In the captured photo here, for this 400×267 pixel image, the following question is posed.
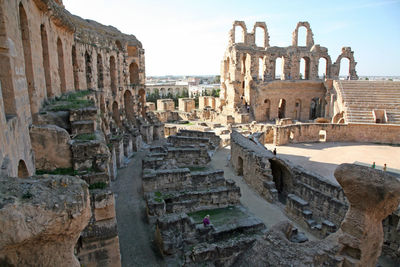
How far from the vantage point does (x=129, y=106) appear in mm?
21344

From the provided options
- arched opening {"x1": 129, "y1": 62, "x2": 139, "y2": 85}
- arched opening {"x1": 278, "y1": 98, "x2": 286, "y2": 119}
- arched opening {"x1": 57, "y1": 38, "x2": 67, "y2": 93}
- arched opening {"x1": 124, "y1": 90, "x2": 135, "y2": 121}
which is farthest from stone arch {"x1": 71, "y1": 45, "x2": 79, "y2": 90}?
arched opening {"x1": 278, "y1": 98, "x2": 286, "y2": 119}

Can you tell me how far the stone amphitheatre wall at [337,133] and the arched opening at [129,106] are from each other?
37.4ft

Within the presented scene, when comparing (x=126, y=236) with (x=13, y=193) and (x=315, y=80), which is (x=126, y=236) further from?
(x=315, y=80)

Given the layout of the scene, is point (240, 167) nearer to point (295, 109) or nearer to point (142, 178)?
point (142, 178)

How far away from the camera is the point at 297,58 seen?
32.1 m

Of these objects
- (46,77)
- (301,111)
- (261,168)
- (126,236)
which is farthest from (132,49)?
(301,111)

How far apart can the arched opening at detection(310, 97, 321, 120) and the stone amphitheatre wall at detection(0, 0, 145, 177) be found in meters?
20.7

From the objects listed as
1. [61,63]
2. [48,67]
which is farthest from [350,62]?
[48,67]

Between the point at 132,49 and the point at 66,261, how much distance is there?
20880 millimetres

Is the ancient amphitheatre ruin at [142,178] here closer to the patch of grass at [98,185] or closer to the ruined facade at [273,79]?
the patch of grass at [98,185]

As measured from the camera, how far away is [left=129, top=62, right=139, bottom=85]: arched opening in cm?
2224

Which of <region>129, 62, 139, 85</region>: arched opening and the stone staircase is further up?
<region>129, 62, 139, 85</region>: arched opening

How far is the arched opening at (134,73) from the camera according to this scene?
73.0ft

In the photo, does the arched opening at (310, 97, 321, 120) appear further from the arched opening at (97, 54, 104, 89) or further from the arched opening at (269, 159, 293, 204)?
the arched opening at (97, 54, 104, 89)
